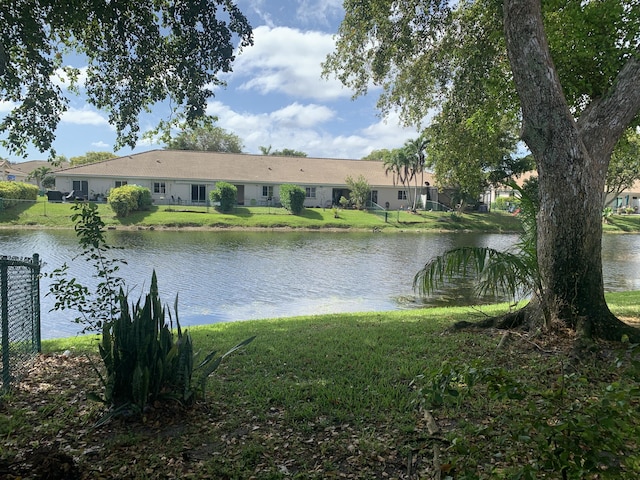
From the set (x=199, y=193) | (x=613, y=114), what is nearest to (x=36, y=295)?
(x=613, y=114)

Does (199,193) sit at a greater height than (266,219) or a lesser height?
greater

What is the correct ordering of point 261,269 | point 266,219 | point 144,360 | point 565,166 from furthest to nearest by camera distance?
1. point 266,219
2. point 261,269
3. point 565,166
4. point 144,360

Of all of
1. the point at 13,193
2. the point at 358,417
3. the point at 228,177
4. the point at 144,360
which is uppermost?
the point at 228,177

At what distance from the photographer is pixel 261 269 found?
1814cm

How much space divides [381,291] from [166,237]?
670 inches

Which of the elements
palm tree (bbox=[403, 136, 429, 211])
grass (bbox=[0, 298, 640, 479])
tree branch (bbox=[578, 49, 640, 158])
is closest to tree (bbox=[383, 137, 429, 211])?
palm tree (bbox=[403, 136, 429, 211])

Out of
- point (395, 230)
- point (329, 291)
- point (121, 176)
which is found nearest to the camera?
point (329, 291)

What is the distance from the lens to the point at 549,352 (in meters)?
5.46

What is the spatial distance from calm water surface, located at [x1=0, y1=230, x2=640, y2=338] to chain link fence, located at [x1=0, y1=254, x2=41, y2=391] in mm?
409

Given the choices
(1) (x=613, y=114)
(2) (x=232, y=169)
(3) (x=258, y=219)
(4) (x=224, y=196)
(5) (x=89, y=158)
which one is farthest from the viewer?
(5) (x=89, y=158)

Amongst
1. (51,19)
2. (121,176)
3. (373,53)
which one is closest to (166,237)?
(121,176)

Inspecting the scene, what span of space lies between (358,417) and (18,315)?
4117mm

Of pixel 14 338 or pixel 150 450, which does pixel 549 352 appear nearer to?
pixel 150 450

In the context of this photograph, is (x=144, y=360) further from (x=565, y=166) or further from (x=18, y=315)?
(x=565, y=166)
